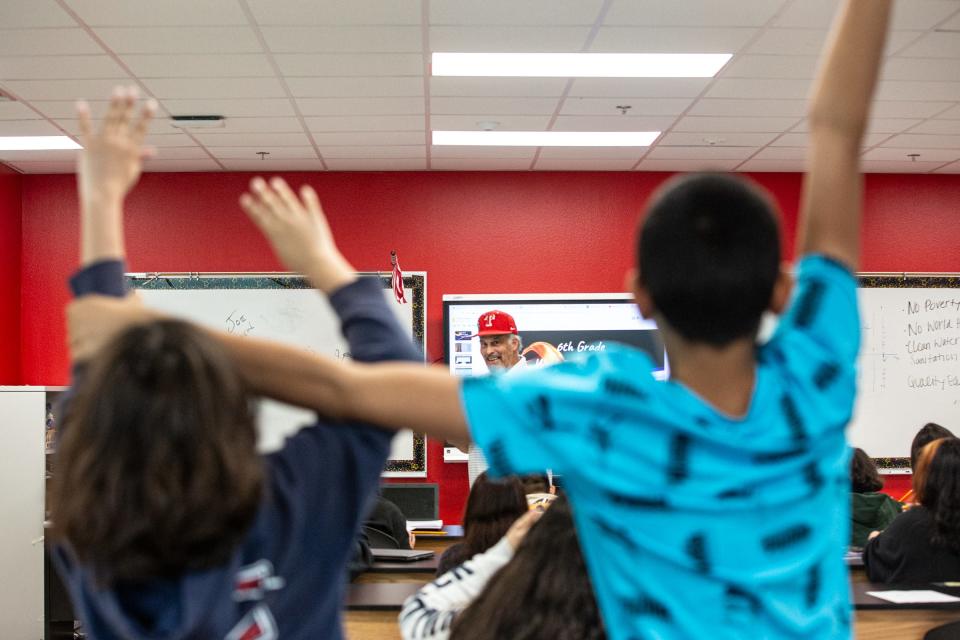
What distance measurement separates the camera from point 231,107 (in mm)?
5676

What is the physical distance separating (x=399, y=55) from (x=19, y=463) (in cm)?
334

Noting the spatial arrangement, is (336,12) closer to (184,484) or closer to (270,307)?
(270,307)

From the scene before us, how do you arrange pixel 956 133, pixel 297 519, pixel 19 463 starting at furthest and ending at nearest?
pixel 956 133, pixel 19 463, pixel 297 519

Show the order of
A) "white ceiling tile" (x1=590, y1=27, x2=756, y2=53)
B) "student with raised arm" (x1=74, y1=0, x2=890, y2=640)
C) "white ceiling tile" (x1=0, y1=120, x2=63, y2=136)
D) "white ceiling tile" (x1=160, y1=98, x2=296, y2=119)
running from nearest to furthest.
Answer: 1. "student with raised arm" (x1=74, y1=0, x2=890, y2=640)
2. "white ceiling tile" (x1=590, y1=27, x2=756, y2=53)
3. "white ceiling tile" (x1=160, y1=98, x2=296, y2=119)
4. "white ceiling tile" (x1=0, y1=120, x2=63, y2=136)

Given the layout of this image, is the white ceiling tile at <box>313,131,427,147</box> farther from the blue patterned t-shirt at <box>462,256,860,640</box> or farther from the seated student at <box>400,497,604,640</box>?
the blue patterned t-shirt at <box>462,256,860,640</box>

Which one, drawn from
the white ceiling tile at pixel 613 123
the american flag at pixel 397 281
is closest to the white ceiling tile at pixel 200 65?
the white ceiling tile at pixel 613 123

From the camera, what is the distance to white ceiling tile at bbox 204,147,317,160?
21.7 feet

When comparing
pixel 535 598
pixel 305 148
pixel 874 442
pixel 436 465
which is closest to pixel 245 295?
pixel 305 148

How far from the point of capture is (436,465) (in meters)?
7.16

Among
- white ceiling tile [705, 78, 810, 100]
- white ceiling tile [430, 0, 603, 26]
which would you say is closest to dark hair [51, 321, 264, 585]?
white ceiling tile [430, 0, 603, 26]

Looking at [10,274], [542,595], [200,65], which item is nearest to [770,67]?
[200,65]

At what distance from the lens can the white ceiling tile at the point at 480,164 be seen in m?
7.07

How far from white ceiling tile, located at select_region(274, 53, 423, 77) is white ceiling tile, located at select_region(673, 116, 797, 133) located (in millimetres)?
1895

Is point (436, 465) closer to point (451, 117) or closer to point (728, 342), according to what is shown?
point (451, 117)
